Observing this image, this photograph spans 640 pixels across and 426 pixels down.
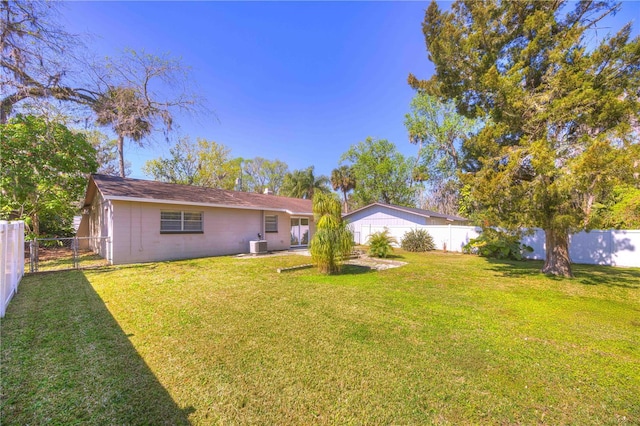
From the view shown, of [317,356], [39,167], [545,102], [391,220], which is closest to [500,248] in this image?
[545,102]

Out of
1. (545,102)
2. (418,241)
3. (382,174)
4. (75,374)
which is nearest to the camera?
(75,374)

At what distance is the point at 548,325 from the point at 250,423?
4858 mm

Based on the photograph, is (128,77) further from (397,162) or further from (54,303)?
(397,162)

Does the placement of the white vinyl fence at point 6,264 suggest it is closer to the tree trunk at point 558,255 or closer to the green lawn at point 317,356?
the green lawn at point 317,356

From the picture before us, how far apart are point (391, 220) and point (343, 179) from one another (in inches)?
607

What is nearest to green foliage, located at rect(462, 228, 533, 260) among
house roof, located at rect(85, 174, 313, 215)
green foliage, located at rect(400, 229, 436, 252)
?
green foliage, located at rect(400, 229, 436, 252)

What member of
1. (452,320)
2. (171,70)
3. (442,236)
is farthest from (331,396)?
(171,70)

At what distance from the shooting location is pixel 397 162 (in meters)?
31.4

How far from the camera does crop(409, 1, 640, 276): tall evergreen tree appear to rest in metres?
6.33

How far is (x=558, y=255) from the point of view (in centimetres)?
815

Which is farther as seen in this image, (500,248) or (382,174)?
(382,174)

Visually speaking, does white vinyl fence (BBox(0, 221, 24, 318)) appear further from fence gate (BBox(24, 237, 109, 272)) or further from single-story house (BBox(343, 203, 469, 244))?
single-story house (BBox(343, 203, 469, 244))

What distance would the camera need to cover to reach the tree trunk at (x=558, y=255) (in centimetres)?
800

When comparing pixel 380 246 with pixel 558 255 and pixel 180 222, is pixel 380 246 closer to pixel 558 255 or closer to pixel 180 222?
Answer: pixel 558 255
